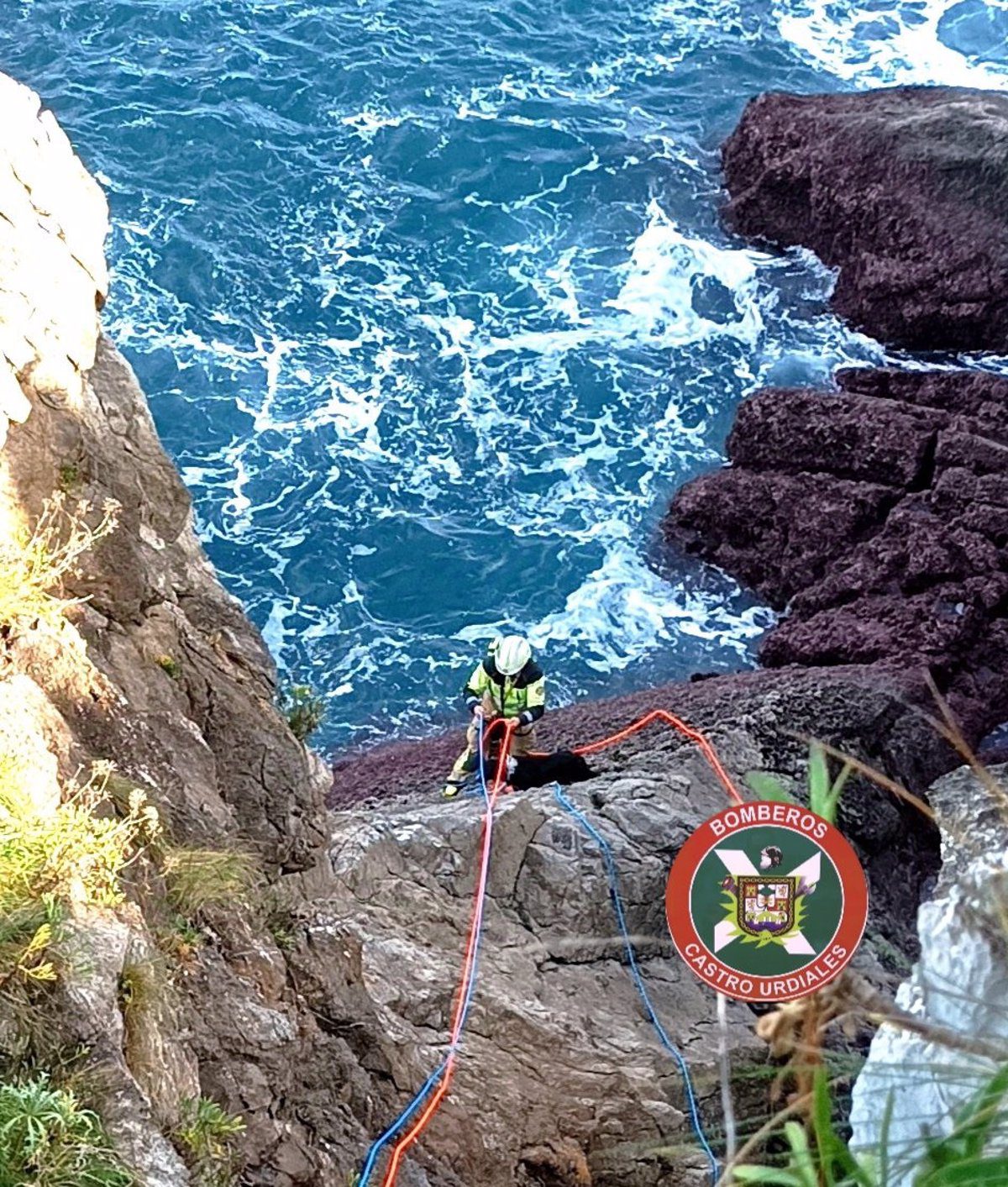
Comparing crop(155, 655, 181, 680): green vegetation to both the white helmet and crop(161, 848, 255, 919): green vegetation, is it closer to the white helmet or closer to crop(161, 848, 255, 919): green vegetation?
crop(161, 848, 255, 919): green vegetation

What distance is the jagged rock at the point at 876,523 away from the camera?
65.7 ft

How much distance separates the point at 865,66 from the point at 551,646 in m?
17.6

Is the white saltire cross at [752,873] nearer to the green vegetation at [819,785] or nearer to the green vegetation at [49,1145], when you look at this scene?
the green vegetation at [819,785]

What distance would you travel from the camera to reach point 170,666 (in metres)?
9.78

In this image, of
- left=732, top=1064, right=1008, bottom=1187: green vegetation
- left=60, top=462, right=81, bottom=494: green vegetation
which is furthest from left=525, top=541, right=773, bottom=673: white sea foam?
left=732, top=1064, right=1008, bottom=1187: green vegetation

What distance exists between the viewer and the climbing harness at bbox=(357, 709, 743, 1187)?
8688 mm

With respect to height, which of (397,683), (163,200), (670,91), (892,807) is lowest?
(397,683)

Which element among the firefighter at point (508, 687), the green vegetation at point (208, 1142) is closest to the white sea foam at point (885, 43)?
the firefighter at point (508, 687)

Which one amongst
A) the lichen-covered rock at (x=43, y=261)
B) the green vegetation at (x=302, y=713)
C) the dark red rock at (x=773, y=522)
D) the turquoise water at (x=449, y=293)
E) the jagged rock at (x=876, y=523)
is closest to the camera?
the lichen-covered rock at (x=43, y=261)

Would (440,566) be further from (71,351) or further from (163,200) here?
(71,351)

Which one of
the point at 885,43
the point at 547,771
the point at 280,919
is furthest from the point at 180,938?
the point at 885,43

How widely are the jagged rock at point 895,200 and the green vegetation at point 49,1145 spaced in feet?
76.2

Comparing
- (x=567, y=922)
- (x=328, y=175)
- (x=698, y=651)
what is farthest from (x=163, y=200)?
(x=567, y=922)

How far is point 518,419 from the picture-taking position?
25.3 meters
